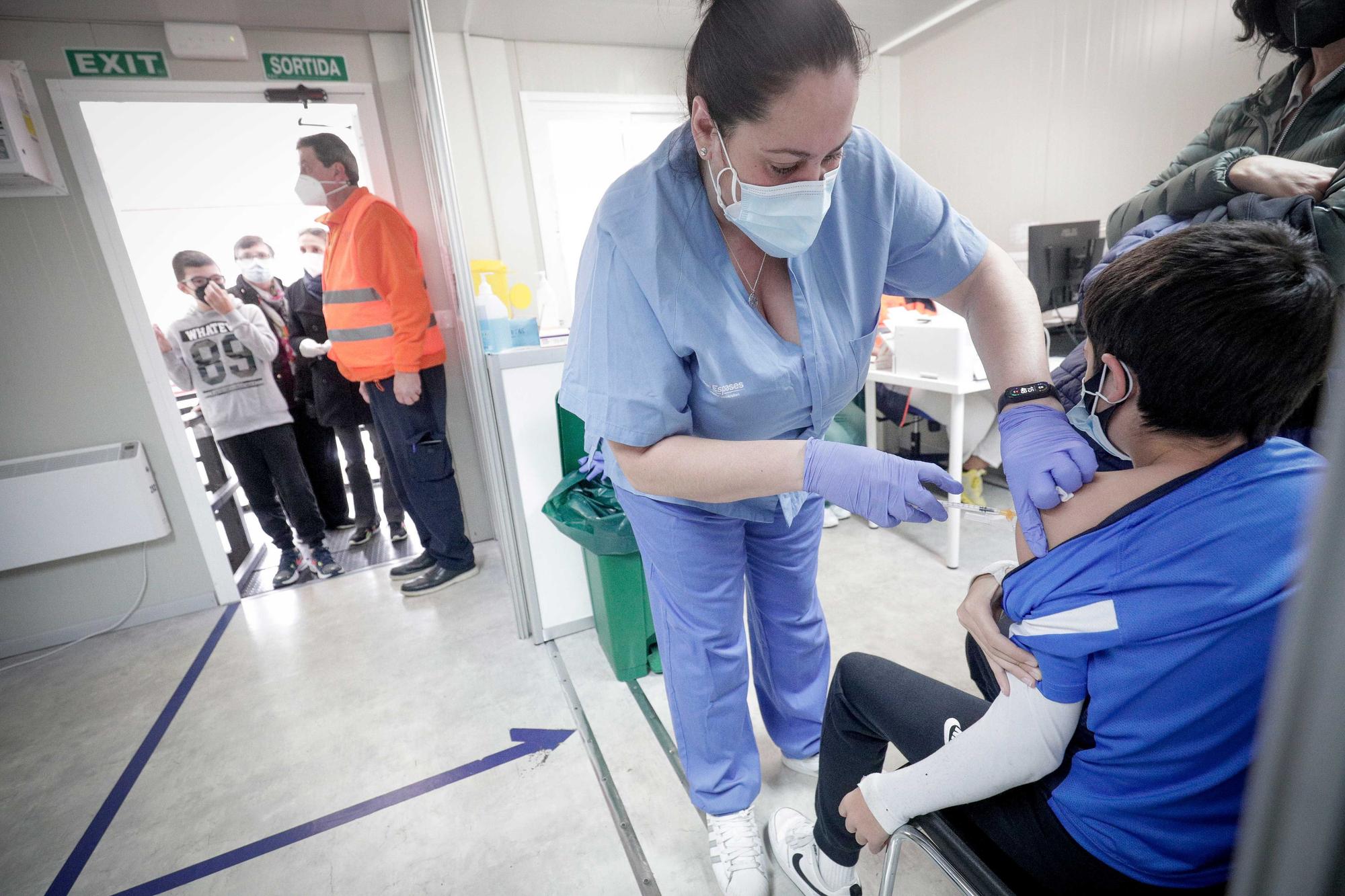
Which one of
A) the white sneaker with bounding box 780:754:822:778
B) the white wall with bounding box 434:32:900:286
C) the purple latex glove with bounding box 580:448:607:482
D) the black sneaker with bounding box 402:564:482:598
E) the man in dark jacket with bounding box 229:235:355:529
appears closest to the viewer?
the white sneaker with bounding box 780:754:822:778

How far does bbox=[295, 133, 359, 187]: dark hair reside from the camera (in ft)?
7.02

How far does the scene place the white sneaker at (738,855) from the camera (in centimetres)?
114

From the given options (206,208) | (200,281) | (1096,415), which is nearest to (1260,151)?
(1096,415)

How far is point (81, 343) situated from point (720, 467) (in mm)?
2675

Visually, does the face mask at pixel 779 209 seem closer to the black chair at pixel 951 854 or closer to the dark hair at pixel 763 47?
the dark hair at pixel 763 47

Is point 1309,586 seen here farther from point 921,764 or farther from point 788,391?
point 788,391

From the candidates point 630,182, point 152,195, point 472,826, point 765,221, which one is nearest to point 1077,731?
point 765,221

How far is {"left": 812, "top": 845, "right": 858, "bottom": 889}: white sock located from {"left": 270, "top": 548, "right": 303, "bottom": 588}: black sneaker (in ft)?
8.24

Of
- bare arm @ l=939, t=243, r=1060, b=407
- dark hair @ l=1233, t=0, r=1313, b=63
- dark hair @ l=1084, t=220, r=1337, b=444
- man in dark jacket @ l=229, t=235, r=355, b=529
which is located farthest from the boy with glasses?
dark hair @ l=1233, t=0, r=1313, b=63

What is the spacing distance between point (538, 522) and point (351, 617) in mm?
1015

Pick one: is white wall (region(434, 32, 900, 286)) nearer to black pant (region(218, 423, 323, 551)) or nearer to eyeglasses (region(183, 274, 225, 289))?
eyeglasses (region(183, 274, 225, 289))

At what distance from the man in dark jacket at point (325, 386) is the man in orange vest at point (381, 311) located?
1.75ft

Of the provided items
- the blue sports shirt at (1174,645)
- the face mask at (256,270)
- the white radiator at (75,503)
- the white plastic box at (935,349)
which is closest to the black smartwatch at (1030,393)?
the blue sports shirt at (1174,645)

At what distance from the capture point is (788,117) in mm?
770
